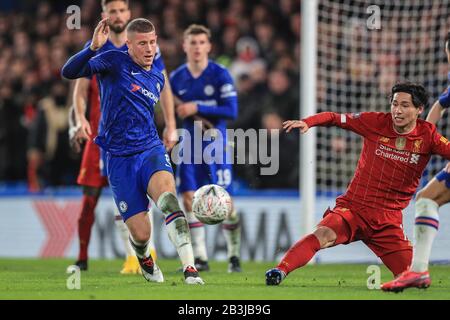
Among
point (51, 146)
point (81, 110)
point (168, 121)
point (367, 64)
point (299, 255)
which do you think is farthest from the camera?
point (51, 146)

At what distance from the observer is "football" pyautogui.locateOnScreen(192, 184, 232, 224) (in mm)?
7867

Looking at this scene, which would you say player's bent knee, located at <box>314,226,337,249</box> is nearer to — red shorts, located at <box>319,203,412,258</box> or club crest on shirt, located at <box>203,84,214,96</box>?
red shorts, located at <box>319,203,412,258</box>

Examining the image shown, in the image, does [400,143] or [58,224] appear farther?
[58,224]

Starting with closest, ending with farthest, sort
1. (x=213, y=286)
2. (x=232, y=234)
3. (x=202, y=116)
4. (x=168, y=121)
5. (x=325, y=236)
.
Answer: (x=213, y=286), (x=325, y=236), (x=168, y=121), (x=202, y=116), (x=232, y=234)

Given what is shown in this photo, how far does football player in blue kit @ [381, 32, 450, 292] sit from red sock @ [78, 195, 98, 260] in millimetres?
3513

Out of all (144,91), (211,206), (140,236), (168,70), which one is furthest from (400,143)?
(168,70)

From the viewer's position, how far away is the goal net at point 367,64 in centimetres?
1273

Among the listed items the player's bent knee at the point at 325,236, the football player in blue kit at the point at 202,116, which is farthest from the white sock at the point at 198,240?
the player's bent knee at the point at 325,236

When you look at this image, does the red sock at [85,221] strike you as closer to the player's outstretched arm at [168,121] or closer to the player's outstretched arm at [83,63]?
the player's outstretched arm at [168,121]

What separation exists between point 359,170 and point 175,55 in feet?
27.0

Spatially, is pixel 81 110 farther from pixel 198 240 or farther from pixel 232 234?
pixel 232 234

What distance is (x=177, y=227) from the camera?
7254mm

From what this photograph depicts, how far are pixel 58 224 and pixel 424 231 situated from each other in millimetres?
7508

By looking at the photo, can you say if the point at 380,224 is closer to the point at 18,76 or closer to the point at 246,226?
the point at 246,226
